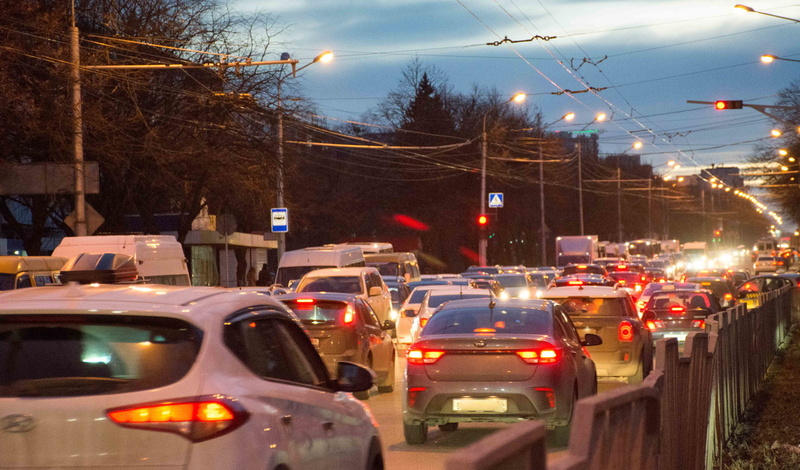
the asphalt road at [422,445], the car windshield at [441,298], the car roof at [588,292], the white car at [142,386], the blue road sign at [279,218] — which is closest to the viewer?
the white car at [142,386]

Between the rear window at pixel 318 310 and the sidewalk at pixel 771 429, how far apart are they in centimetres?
573

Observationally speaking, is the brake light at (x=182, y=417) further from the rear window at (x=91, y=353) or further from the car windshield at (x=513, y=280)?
the car windshield at (x=513, y=280)

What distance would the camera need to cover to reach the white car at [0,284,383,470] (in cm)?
458

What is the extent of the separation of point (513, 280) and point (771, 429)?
25.9 metres

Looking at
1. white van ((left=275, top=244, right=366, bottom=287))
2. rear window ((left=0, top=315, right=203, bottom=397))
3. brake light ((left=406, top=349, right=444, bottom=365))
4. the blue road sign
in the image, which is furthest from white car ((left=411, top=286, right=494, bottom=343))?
rear window ((left=0, top=315, right=203, bottom=397))

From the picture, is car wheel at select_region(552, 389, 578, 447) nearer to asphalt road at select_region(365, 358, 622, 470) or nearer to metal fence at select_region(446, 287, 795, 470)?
asphalt road at select_region(365, 358, 622, 470)

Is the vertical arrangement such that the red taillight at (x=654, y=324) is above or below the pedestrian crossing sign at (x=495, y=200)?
below

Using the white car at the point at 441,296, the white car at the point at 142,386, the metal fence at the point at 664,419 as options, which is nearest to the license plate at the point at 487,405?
the metal fence at the point at 664,419

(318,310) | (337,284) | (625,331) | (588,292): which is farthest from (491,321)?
(337,284)

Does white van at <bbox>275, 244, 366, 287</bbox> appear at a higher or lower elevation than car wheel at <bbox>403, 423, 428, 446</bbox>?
higher

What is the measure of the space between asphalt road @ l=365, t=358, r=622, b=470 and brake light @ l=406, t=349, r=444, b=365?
0.87 meters

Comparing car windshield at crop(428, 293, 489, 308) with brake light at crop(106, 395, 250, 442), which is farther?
car windshield at crop(428, 293, 489, 308)

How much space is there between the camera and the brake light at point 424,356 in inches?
461

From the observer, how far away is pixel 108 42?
35312 millimetres
